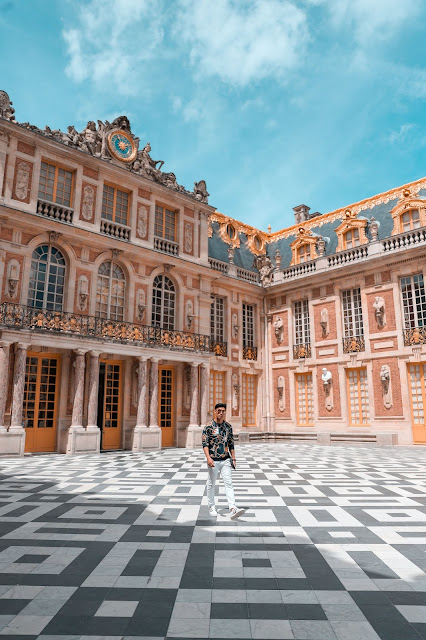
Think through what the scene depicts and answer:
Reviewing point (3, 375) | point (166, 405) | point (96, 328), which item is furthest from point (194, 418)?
point (3, 375)

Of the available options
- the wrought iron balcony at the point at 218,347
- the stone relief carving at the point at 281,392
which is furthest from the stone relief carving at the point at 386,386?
the wrought iron balcony at the point at 218,347

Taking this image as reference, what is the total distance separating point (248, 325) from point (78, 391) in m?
10.5

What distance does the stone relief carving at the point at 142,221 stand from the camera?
17219 millimetres

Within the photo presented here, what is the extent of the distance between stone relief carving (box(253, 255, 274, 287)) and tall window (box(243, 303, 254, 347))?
4.84 ft

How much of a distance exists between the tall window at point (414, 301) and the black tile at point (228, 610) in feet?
53.8

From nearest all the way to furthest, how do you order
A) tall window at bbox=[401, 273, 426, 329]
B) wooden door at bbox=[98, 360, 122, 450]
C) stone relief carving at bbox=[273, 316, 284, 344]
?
wooden door at bbox=[98, 360, 122, 450] → tall window at bbox=[401, 273, 426, 329] → stone relief carving at bbox=[273, 316, 284, 344]

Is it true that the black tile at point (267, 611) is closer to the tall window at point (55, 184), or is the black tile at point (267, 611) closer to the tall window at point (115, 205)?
the tall window at point (55, 184)

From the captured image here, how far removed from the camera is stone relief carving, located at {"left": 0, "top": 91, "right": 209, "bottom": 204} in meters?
14.7

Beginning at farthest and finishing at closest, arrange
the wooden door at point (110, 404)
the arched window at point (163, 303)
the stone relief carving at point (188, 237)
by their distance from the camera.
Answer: the stone relief carving at point (188, 237) → the arched window at point (163, 303) → the wooden door at point (110, 404)

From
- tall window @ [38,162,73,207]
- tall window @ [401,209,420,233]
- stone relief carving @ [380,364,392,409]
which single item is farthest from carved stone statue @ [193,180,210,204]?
stone relief carving @ [380,364,392,409]

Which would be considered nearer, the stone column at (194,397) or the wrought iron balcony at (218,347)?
the stone column at (194,397)

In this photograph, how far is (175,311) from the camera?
1805cm

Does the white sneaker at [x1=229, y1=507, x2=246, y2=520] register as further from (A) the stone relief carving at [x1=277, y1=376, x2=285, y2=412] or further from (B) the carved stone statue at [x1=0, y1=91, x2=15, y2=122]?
(A) the stone relief carving at [x1=277, y1=376, x2=285, y2=412]

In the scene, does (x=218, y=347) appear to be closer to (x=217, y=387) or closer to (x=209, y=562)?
(x=217, y=387)
